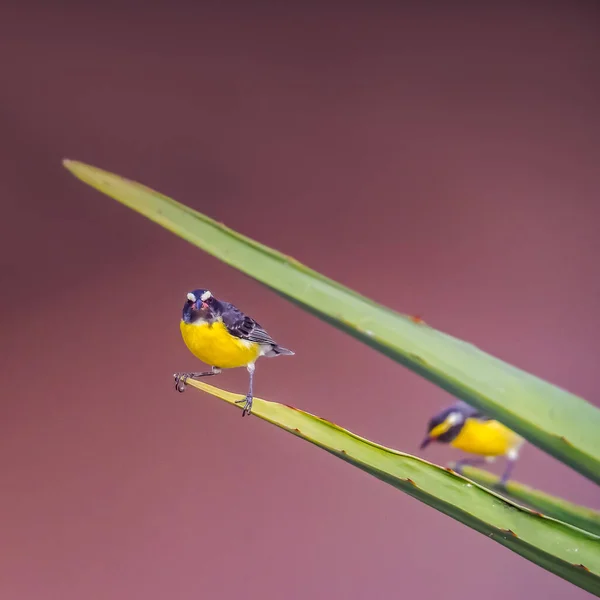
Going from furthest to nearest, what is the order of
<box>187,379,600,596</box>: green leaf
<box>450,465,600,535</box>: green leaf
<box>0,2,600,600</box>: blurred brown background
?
<box>0,2,600,600</box>: blurred brown background
<box>450,465,600,535</box>: green leaf
<box>187,379,600,596</box>: green leaf

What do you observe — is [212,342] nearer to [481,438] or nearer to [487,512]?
[487,512]

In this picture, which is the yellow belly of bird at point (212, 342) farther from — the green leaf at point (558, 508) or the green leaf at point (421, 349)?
the green leaf at point (558, 508)

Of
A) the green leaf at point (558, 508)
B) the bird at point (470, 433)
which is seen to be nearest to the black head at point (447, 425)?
the bird at point (470, 433)

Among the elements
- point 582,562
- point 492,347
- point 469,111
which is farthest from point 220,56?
point 582,562

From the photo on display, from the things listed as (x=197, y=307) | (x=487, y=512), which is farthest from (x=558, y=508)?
(x=197, y=307)

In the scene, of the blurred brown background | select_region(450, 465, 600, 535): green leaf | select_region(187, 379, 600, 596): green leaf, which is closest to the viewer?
select_region(187, 379, 600, 596): green leaf

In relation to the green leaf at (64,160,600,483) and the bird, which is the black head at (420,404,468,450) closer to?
the bird

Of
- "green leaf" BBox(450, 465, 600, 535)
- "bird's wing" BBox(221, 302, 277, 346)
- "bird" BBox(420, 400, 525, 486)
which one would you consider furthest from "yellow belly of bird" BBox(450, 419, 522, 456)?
"bird's wing" BBox(221, 302, 277, 346)
